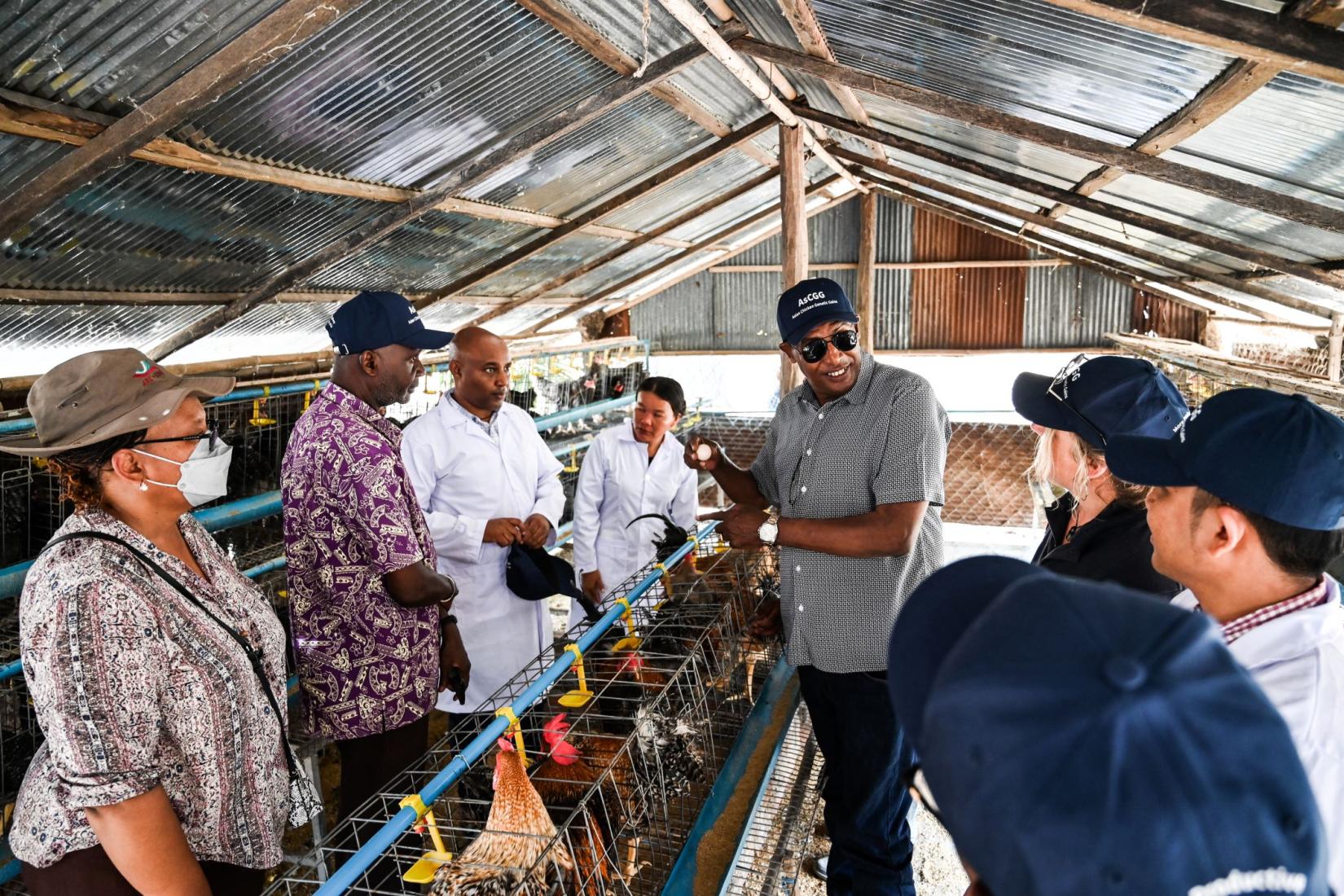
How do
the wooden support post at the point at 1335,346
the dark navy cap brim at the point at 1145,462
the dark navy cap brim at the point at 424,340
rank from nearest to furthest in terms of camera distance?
the dark navy cap brim at the point at 1145,462
the dark navy cap brim at the point at 424,340
the wooden support post at the point at 1335,346

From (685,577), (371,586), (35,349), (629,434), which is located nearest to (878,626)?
(685,577)

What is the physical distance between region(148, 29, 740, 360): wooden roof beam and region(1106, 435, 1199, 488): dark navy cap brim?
13.2 feet

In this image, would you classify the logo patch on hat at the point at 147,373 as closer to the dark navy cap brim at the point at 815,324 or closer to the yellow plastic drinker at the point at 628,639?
the yellow plastic drinker at the point at 628,639

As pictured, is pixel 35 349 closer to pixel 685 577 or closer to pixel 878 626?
pixel 685 577

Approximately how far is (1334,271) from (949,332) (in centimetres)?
942

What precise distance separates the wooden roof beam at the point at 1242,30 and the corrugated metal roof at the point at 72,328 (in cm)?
524

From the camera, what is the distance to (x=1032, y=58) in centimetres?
377

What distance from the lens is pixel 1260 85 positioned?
3055 mm

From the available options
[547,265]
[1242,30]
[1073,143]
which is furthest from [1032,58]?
[547,265]

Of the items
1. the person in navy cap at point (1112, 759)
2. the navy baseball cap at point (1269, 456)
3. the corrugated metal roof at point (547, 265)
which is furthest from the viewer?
the corrugated metal roof at point (547, 265)

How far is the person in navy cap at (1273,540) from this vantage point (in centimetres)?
119

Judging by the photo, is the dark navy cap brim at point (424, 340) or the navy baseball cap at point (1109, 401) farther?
the dark navy cap brim at point (424, 340)

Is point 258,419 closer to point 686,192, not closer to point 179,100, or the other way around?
point 179,100

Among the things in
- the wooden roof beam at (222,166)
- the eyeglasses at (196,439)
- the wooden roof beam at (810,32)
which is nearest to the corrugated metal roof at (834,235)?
the wooden roof beam at (222,166)
